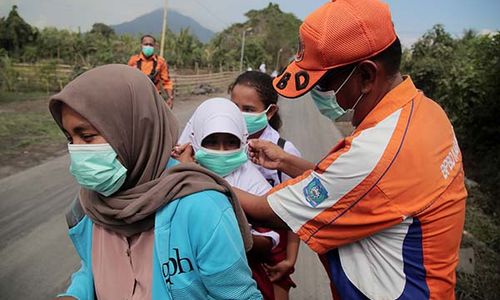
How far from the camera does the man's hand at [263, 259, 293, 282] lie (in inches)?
78.8

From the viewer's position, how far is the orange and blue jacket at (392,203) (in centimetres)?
121

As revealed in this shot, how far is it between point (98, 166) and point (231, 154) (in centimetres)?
77

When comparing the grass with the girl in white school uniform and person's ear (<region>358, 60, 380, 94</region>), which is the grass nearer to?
the girl in white school uniform

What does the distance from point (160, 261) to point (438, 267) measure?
0.88 m

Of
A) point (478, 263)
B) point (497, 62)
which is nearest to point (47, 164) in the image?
point (478, 263)

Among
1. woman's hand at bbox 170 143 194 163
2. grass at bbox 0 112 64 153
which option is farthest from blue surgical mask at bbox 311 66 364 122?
grass at bbox 0 112 64 153

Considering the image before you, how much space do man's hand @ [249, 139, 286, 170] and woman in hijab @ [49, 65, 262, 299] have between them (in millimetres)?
583

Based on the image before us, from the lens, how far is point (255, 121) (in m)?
2.55

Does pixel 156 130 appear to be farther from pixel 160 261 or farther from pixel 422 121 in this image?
pixel 422 121

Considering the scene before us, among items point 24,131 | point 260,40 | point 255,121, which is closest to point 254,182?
point 255,121

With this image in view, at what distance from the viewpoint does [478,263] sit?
3.96m

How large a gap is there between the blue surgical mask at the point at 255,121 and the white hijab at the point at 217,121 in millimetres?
432

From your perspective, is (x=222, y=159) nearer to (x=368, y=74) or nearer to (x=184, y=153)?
(x=184, y=153)

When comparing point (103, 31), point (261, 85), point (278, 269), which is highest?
point (103, 31)
